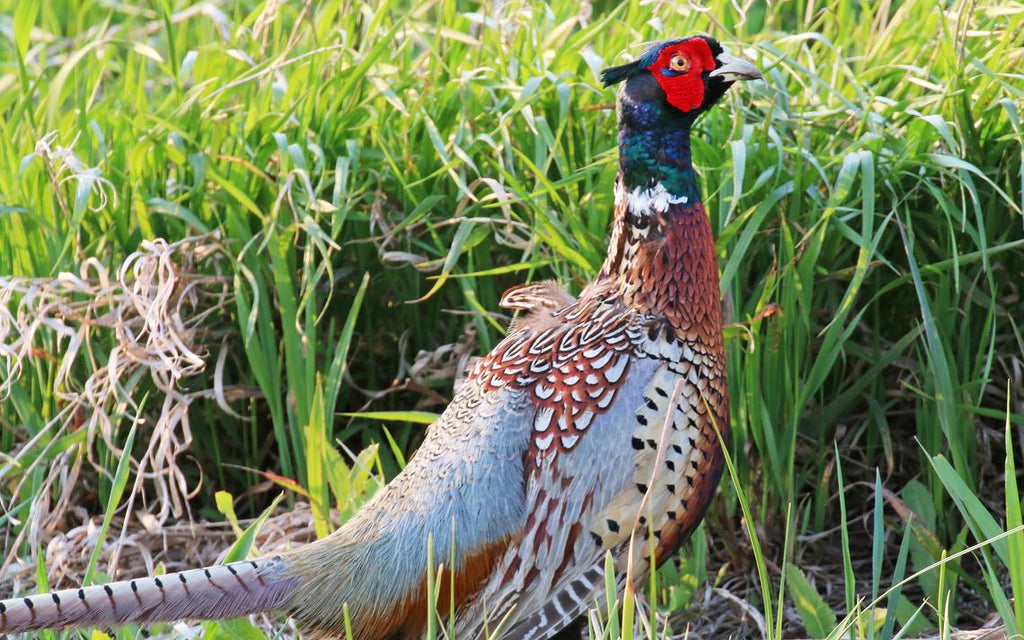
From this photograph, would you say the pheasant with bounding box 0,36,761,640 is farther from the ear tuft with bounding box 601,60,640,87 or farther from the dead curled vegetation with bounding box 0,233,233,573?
the dead curled vegetation with bounding box 0,233,233,573

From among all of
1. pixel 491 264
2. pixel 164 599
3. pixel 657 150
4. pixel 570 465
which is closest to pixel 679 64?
pixel 657 150

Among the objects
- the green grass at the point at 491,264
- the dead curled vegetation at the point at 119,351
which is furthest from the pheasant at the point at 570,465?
the dead curled vegetation at the point at 119,351

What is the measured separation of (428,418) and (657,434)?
684 millimetres

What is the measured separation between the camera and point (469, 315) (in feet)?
10.6

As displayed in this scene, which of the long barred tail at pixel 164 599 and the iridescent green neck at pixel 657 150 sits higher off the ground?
the iridescent green neck at pixel 657 150

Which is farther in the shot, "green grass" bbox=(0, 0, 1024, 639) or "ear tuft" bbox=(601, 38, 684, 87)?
"green grass" bbox=(0, 0, 1024, 639)

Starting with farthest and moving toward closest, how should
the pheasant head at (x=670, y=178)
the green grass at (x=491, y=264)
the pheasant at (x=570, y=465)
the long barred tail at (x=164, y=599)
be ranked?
the green grass at (x=491, y=264)
the pheasant head at (x=670, y=178)
the pheasant at (x=570, y=465)
the long barred tail at (x=164, y=599)

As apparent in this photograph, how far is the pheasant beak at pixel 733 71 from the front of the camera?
247cm

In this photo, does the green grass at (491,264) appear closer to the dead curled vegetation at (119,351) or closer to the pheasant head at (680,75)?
the dead curled vegetation at (119,351)

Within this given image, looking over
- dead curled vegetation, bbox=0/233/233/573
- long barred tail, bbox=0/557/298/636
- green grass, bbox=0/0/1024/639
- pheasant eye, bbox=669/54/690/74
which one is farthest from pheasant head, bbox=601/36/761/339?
dead curled vegetation, bbox=0/233/233/573

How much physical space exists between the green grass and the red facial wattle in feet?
0.85

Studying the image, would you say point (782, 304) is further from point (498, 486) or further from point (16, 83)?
point (16, 83)

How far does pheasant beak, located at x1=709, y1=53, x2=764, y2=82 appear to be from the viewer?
8.12ft

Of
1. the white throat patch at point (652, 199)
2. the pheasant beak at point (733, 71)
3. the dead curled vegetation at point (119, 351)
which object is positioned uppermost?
the pheasant beak at point (733, 71)
